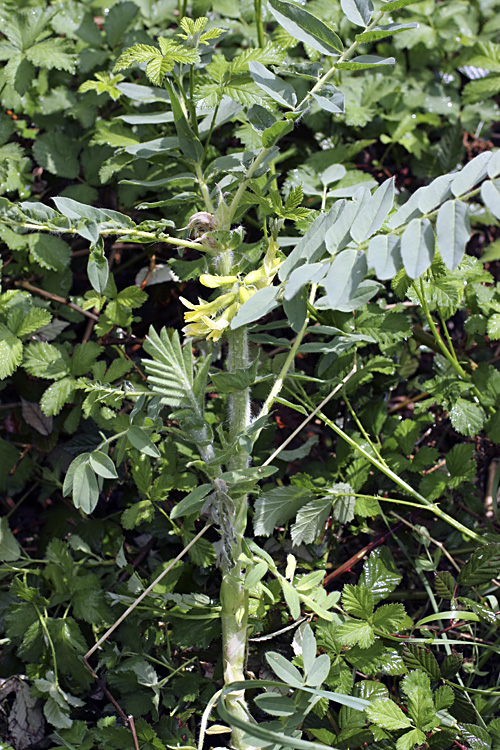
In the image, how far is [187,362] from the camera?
1320 millimetres

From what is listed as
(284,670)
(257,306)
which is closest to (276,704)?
(284,670)

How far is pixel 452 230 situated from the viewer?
1.11 meters

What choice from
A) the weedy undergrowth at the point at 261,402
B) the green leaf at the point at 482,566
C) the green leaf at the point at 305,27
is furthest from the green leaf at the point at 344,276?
the green leaf at the point at 482,566

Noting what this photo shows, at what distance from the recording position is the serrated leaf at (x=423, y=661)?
1504 millimetres

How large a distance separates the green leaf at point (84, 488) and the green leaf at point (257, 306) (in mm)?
497

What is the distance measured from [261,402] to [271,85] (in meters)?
0.86

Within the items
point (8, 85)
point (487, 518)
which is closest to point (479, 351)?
point (487, 518)

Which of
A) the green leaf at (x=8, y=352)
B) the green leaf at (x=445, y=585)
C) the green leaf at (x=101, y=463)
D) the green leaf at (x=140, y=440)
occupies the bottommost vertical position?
the green leaf at (x=445, y=585)

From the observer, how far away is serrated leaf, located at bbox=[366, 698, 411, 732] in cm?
135

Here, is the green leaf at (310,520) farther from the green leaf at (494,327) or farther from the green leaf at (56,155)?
the green leaf at (56,155)

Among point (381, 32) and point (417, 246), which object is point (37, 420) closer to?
point (417, 246)

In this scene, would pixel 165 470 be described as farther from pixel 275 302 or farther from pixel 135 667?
pixel 275 302

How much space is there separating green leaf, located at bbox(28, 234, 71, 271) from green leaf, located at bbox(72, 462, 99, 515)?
2.43 feet

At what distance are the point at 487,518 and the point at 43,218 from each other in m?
→ 1.40
